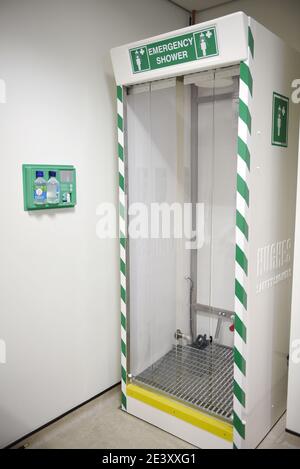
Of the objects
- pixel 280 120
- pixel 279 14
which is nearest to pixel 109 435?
pixel 280 120

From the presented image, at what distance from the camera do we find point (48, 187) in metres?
2.08

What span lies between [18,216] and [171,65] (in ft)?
3.65

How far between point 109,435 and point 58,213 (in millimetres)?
1328

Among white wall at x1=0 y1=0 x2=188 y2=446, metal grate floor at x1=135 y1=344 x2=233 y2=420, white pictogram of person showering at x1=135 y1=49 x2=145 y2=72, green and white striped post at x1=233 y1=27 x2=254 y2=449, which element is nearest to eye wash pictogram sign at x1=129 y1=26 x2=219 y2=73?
white pictogram of person showering at x1=135 y1=49 x2=145 y2=72

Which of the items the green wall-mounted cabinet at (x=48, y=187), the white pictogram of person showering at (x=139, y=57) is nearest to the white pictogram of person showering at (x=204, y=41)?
the white pictogram of person showering at (x=139, y=57)

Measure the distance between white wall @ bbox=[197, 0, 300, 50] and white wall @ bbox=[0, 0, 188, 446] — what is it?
64 cm

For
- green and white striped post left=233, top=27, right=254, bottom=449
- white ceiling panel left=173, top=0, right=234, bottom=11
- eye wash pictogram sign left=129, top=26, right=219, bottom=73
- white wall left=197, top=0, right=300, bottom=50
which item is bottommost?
green and white striped post left=233, top=27, right=254, bottom=449

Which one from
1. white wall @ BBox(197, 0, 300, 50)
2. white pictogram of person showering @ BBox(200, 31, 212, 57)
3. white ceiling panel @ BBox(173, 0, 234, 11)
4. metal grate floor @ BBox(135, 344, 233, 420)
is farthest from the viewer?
white ceiling panel @ BBox(173, 0, 234, 11)

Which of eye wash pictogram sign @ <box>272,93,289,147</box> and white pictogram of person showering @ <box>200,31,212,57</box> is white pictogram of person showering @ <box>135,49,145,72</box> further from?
eye wash pictogram sign @ <box>272,93,289,147</box>

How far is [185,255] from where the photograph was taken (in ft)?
8.59

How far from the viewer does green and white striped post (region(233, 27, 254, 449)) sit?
Result: 68.1 inches

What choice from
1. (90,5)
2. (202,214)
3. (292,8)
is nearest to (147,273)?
A: (202,214)

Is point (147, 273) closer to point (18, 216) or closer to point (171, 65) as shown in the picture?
point (18, 216)
